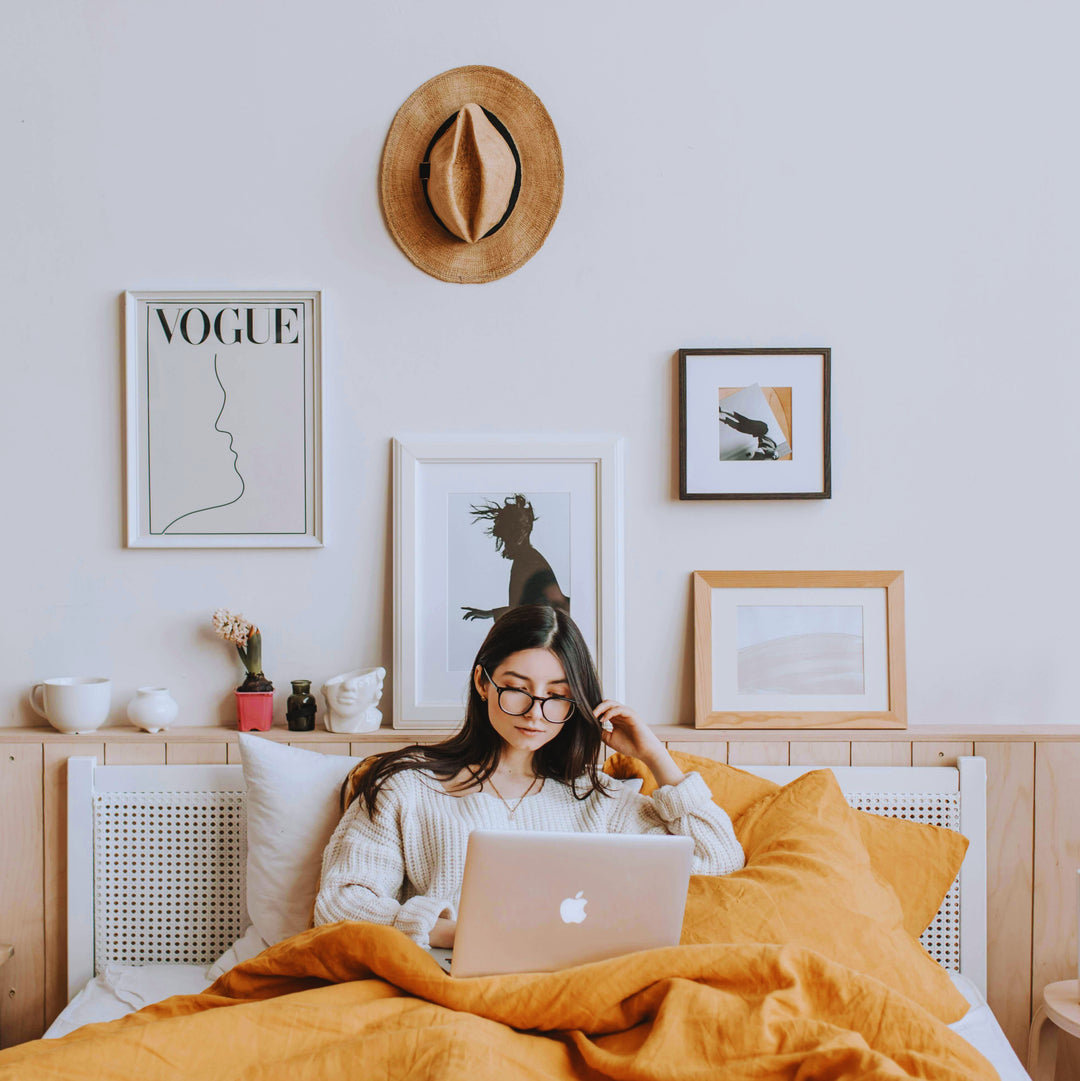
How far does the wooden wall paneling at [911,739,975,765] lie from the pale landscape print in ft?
0.52

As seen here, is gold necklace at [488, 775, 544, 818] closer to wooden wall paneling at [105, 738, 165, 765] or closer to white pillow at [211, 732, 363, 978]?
white pillow at [211, 732, 363, 978]

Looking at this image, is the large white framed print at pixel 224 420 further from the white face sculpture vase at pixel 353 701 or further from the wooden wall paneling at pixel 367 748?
the wooden wall paneling at pixel 367 748

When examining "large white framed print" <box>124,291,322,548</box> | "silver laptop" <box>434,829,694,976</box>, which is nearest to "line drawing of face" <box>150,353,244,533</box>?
"large white framed print" <box>124,291,322,548</box>

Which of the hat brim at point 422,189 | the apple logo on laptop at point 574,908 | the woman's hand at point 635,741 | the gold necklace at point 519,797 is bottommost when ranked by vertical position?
the apple logo on laptop at point 574,908

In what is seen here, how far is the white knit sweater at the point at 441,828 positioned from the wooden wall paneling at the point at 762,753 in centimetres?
23

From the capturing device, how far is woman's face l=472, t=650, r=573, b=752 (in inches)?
61.1

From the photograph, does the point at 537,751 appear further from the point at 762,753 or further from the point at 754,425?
the point at 754,425

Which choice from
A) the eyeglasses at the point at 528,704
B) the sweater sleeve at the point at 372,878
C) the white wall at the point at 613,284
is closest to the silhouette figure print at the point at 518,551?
the white wall at the point at 613,284

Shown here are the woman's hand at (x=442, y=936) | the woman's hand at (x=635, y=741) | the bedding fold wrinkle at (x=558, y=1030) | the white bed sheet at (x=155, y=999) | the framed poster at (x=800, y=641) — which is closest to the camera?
the bedding fold wrinkle at (x=558, y=1030)

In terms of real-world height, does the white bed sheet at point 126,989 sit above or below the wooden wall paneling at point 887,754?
below

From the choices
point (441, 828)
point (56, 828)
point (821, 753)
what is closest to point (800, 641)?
point (821, 753)

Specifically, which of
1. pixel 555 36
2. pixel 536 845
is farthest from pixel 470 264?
pixel 536 845

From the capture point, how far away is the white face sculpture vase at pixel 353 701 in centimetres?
183

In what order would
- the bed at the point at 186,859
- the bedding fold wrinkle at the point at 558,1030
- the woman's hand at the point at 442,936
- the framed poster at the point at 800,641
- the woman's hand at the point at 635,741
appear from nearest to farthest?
the bedding fold wrinkle at the point at 558,1030 → the woman's hand at the point at 442,936 → the woman's hand at the point at 635,741 → the bed at the point at 186,859 → the framed poster at the point at 800,641
